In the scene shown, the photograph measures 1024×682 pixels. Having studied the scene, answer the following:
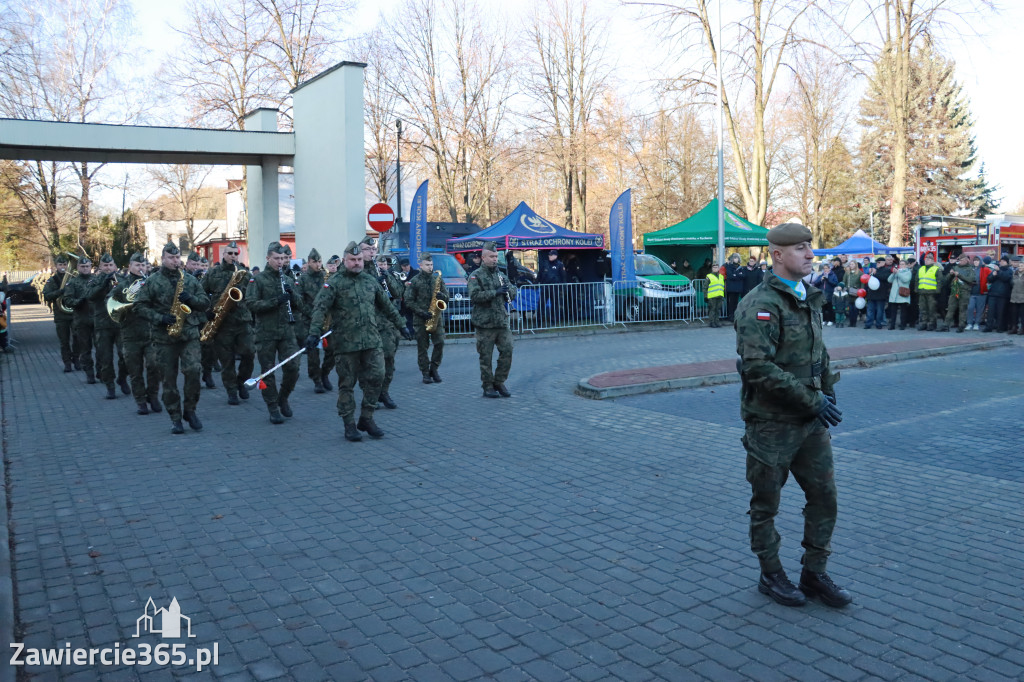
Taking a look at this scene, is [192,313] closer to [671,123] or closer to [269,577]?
[269,577]

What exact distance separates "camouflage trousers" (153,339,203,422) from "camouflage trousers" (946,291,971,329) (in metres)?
17.1

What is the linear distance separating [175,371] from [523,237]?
11837 millimetres

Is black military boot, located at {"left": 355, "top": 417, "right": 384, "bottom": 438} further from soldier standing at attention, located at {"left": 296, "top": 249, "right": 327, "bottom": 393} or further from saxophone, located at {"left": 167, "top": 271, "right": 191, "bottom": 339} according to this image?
soldier standing at attention, located at {"left": 296, "top": 249, "right": 327, "bottom": 393}

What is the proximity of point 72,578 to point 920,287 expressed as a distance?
63.1 ft

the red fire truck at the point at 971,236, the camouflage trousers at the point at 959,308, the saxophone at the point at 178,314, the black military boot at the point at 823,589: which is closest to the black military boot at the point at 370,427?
the saxophone at the point at 178,314

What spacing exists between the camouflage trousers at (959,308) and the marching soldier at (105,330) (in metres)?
17.6

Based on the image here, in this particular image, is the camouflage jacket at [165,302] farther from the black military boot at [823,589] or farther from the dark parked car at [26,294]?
the dark parked car at [26,294]

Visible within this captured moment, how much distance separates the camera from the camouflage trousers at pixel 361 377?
27.7 feet

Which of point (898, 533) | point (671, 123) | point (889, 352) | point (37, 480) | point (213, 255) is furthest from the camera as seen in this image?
point (213, 255)

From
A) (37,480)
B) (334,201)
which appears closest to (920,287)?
(334,201)

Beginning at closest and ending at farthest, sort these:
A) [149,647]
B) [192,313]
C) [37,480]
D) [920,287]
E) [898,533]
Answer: [149,647], [898,533], [37,480], [192,313], [920,287]

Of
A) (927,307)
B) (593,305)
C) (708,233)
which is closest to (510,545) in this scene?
(593,305)

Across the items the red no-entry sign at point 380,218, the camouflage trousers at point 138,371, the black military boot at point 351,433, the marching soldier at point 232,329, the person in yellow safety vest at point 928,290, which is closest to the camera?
the black military boot at point 351,433

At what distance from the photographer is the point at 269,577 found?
480 centimetres
